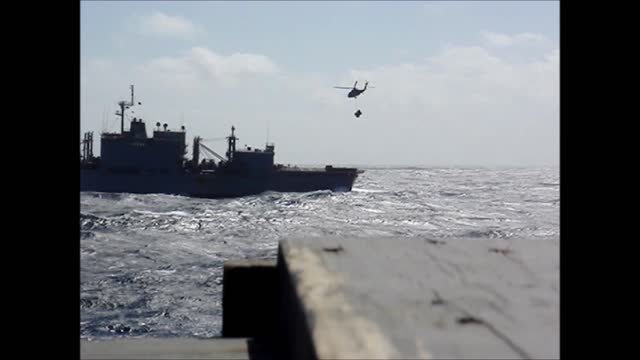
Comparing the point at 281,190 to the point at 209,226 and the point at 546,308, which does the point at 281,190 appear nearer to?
the point at 209,226

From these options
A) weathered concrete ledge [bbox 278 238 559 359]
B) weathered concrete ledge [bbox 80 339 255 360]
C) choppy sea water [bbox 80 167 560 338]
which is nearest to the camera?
→ weathered concrete ledge [bbox 278 238 559 359]

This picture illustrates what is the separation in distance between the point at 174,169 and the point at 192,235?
24736 mm

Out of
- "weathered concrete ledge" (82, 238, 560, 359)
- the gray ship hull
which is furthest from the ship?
"weathered concrete ledge" (82, 238, 560, 359)

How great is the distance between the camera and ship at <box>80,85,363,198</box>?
59938mm

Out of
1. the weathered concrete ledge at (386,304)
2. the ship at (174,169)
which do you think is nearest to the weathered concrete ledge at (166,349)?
the weathered concrete ledge at (386,304)

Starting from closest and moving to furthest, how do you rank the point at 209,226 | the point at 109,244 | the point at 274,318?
the point at 274,318 < the point at 109,244 < the point at 209,226

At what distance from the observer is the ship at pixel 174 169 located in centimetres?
5994

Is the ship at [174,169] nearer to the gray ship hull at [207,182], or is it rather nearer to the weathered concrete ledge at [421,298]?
the gray ship hull at [207,182]

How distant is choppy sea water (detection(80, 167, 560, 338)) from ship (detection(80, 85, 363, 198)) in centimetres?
117

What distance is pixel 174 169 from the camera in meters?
61.1

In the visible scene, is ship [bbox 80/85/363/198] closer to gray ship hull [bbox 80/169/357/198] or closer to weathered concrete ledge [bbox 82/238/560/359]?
gray ship hull [bbox 80/169/357/198]
